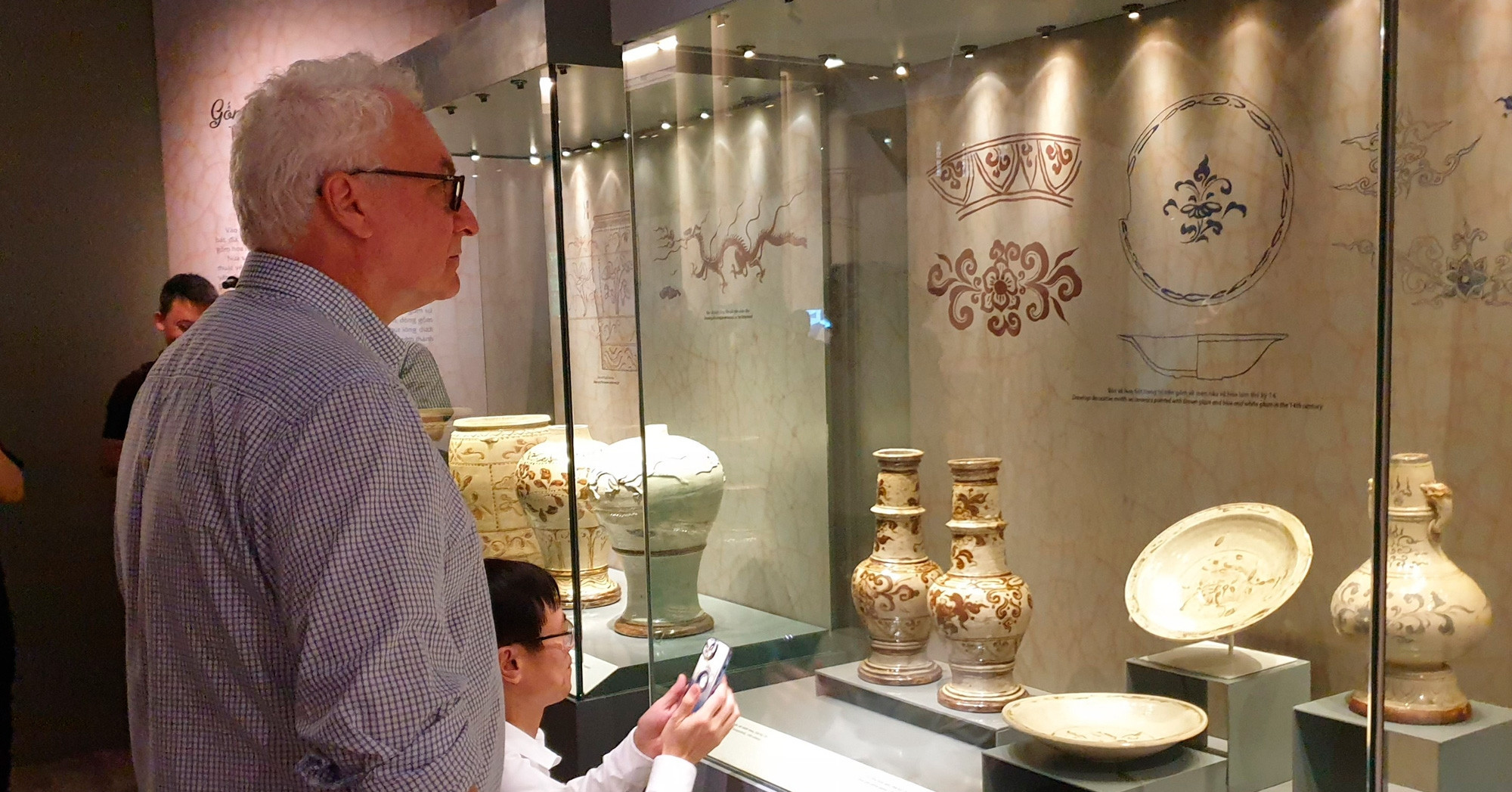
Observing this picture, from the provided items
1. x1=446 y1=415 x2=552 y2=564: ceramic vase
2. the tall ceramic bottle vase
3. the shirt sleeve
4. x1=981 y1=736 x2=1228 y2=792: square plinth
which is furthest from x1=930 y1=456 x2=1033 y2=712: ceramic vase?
x1=446 y1=415 x2=552 y2=564: ceramic vase

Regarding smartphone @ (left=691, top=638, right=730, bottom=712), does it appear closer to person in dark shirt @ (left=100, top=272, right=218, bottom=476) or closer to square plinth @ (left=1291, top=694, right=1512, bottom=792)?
square plinth @ (left=1291, top=694, right=1512, bottom=792)

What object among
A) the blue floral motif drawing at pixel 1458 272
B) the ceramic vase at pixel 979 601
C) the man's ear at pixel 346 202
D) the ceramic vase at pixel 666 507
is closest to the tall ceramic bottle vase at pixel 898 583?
the ceramic vase at pixel 979 601

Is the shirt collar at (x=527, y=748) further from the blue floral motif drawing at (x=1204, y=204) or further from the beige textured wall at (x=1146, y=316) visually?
the blue floral motif drawing at (x=1204, y=204)

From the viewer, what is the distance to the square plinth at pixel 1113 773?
181 cm

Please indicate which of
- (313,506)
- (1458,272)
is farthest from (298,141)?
(1458,272)

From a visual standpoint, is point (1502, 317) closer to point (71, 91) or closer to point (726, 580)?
point (726, 580)

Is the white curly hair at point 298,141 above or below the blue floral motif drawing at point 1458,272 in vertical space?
above

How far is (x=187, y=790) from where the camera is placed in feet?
3.86

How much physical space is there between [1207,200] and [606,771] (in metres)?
1.27

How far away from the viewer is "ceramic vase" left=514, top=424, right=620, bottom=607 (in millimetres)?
2943

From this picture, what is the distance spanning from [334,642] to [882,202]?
169 cm

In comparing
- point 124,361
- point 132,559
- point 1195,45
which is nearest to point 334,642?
point 132,559

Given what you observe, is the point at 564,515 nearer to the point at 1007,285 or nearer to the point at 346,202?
the point at 1007,285

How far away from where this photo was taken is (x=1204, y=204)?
6.07 feet
